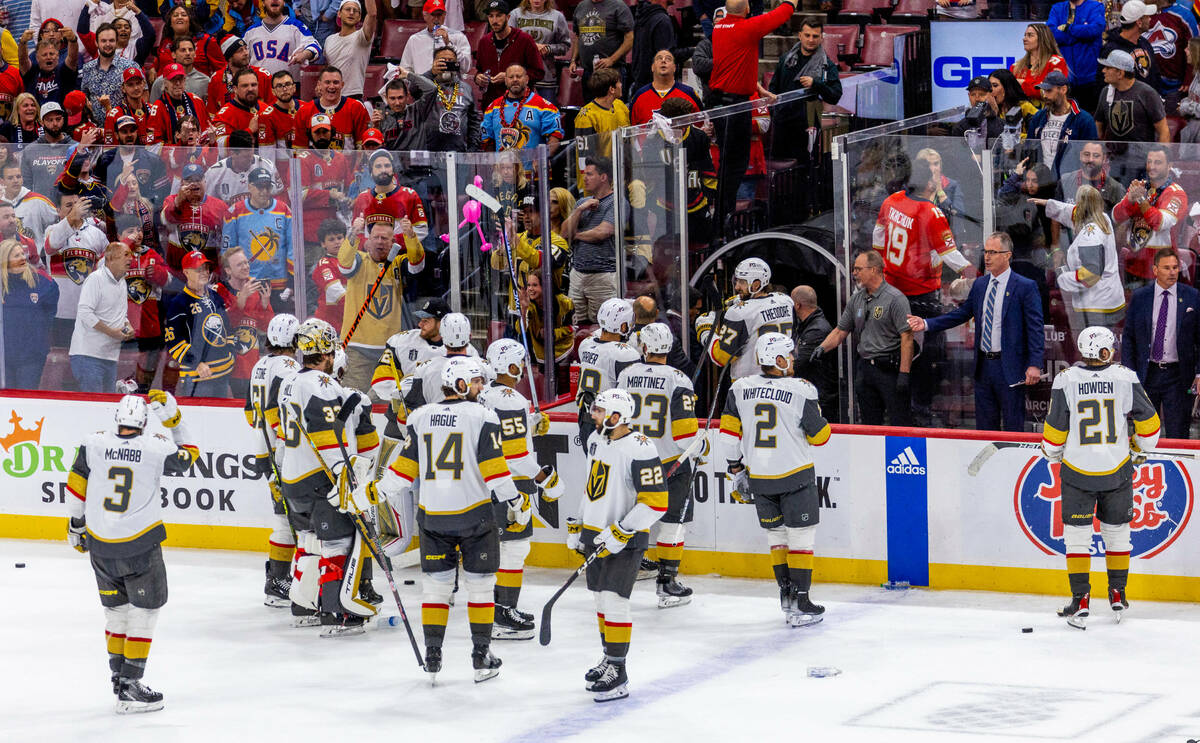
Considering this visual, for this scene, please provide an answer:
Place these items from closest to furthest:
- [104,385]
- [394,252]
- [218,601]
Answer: [218,601] < [394,252] < [104,385]

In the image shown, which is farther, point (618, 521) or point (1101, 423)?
point (1101, 423)

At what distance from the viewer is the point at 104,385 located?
1209 centimetres

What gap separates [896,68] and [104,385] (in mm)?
6314

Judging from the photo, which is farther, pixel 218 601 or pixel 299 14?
pixel 299 14

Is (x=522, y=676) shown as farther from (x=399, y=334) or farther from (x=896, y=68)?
(x=896, y=68)

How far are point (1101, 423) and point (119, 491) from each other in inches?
201

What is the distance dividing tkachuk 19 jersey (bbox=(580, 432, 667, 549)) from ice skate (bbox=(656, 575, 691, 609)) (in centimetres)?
155

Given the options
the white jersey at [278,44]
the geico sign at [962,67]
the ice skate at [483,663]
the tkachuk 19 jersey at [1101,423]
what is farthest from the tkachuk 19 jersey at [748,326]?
the white jersey at [278,44]

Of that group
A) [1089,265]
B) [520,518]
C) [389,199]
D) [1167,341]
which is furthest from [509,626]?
[1167,341]

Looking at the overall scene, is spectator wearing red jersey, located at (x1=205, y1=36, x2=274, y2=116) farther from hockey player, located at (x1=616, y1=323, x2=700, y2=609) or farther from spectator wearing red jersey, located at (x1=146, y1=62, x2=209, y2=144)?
hockey player, located at (x1=616, y1=323, x2=700, y2=609)

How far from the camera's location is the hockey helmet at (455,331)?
31.3 feet

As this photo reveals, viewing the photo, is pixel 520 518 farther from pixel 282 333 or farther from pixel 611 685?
pixel 282 333

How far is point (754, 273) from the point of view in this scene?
34.8ft

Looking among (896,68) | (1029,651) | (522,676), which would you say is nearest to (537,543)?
(522,676)
